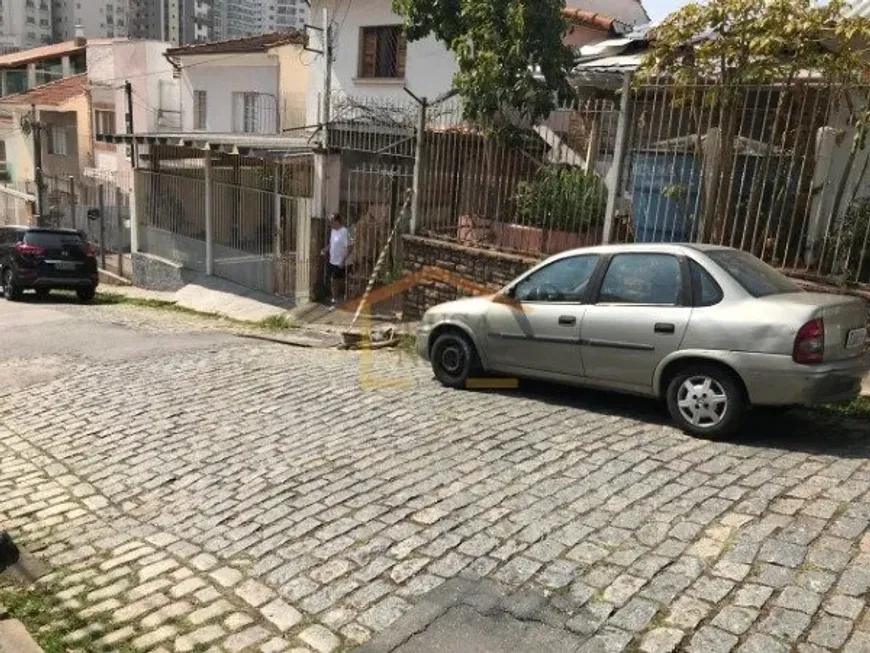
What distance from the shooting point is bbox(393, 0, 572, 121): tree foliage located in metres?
10.4

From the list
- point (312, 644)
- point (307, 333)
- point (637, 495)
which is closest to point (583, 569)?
point (637, 495)

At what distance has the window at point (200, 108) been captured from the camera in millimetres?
25281

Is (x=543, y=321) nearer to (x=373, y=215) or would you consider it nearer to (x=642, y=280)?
(x=642, y=280)

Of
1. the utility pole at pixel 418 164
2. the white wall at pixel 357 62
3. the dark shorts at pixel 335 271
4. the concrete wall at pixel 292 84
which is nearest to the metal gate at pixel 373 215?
the dark shorts at pixel 335 271

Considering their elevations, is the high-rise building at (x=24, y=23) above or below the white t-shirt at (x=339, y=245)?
above

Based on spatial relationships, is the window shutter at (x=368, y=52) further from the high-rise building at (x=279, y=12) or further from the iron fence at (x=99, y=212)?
the high-rise building at (x=279, y=12)

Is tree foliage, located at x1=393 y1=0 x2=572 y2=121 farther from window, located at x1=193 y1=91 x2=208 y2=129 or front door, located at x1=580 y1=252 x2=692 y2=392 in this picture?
window, located at x1=193 y1=91 x2=208 y2=129

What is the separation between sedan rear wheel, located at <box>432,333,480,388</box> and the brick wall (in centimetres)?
276

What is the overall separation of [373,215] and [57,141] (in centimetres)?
2671

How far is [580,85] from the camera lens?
11.8 m

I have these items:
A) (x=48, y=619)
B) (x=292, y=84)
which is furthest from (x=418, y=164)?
(x=292, y=84)

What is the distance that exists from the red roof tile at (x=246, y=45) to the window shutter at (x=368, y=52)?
98.4 inches

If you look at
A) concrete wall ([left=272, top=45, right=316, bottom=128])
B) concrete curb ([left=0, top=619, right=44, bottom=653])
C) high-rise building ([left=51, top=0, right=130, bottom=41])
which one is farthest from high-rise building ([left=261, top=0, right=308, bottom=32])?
concrete curb ([left=0, top=619, right=44, bottom=653])

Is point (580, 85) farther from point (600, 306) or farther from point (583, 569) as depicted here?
point (583, 569)
